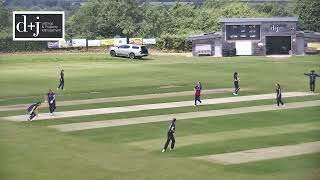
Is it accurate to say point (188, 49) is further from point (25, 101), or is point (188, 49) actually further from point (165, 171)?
point (165, 171)

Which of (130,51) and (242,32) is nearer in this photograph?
(130,51)

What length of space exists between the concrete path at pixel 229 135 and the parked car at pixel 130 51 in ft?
138

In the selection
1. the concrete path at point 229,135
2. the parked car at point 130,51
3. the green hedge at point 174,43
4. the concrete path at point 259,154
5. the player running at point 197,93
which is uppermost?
the green hedge at point 174,43

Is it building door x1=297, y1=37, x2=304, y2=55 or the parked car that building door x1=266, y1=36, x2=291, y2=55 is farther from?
the parked car

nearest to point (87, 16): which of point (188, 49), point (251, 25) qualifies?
point (188, 49)

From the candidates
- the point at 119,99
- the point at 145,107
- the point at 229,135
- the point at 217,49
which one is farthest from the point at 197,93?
the point at 217,49

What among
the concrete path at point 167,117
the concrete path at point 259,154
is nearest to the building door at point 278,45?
the concrete path at point 167,117

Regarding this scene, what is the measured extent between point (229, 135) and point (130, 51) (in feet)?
147

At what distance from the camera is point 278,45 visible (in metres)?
72.8

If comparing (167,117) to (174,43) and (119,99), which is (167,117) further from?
(174,43)

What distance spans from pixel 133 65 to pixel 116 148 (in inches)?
1493

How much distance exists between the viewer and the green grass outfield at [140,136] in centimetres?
1603

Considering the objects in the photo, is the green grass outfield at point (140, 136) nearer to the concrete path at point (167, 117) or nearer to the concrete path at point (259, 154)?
the concrete path at point (259, 154)

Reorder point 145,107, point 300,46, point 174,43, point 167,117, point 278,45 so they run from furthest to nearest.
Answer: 1. point 174,43
2. point 278,45
3. point 300,46
4. point 145,107
5. point 167,117
